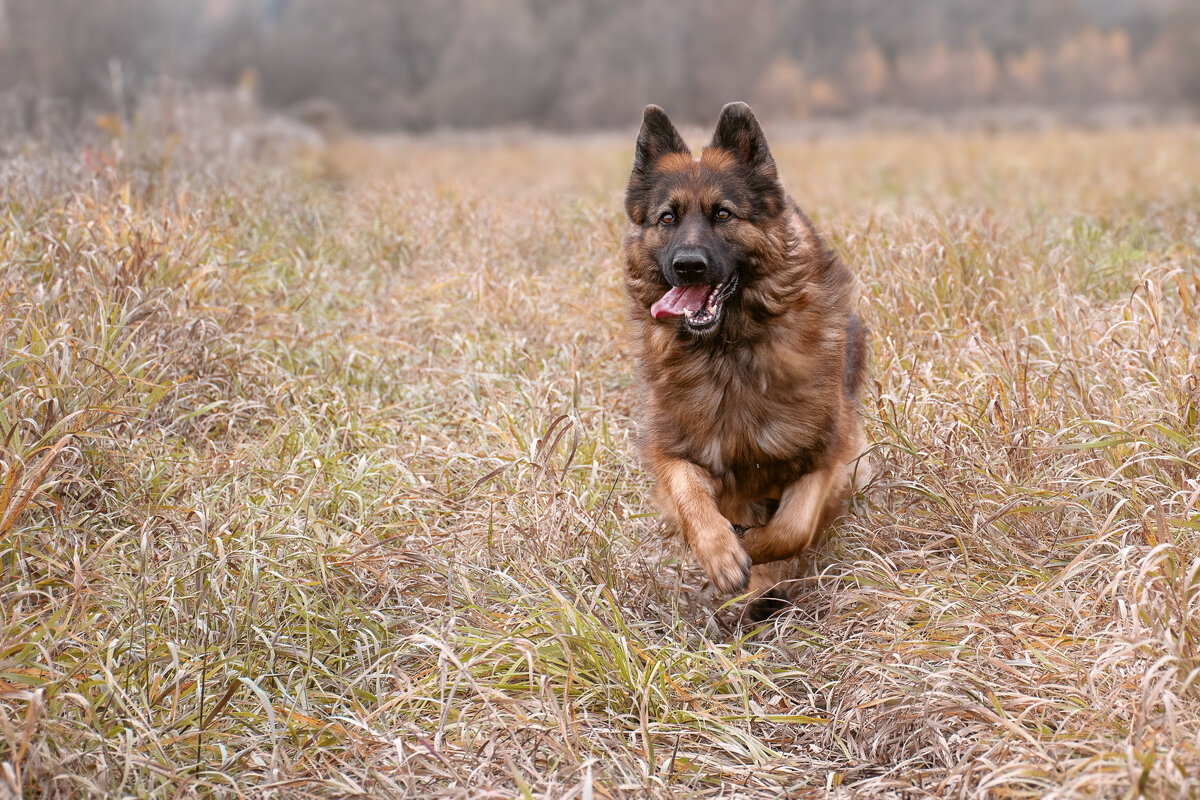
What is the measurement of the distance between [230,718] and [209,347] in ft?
7.57

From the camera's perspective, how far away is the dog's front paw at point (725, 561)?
9.20 ft

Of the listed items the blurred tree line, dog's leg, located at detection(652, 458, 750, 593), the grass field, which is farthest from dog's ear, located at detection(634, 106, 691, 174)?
the blurred tree line

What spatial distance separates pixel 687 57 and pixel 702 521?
32.5 m

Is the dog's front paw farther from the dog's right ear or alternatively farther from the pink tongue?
the dog's right ear

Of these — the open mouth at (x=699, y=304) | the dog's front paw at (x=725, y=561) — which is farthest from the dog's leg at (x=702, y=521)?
the open mouth at (x=699, y=304)

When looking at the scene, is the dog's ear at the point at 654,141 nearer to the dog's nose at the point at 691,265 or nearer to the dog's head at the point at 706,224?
the dog's head at the point at 706,224

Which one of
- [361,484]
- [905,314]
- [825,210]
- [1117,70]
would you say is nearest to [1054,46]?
[1117,70]

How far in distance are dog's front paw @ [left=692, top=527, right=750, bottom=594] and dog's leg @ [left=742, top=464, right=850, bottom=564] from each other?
28 centimetres

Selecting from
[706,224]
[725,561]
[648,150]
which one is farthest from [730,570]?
[648,150]

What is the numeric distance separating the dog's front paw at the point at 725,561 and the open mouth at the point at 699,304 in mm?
773

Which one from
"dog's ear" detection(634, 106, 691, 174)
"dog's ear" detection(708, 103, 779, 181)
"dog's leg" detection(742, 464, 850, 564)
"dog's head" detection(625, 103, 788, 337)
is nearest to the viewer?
"dog's leg" detection(742, 464, 850, 564)

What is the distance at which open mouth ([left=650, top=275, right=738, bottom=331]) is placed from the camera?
3.23m

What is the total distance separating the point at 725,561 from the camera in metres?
2.82

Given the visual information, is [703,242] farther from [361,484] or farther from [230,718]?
[230,718]
